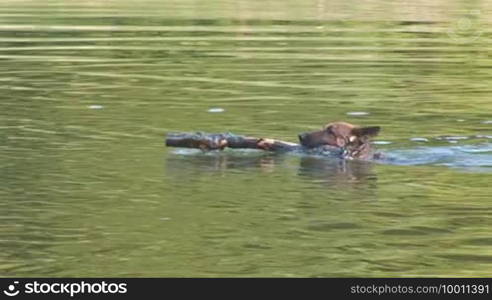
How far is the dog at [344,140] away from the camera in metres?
14.2

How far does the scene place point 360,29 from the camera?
1389 inches

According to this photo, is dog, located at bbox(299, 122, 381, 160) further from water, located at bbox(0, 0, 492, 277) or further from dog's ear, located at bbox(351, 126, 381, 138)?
water, located at bbox(0, 0, 492, 277)

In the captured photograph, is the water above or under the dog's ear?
under

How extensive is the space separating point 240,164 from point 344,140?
108 cm

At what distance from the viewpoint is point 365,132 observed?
14.0 metres

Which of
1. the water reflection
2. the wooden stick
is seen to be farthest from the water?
the wooden stick

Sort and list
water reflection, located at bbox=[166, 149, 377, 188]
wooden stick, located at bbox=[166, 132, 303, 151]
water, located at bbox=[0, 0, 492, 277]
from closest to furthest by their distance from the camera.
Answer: water, located at bbox=[0, 0, 492, 277] < water reflection, located at bbox=[166, 149, 377, 188] < wooden stick, located at bbox=[166, 132, 303, 151]

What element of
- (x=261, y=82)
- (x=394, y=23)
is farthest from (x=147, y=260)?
(x=394, y=23)

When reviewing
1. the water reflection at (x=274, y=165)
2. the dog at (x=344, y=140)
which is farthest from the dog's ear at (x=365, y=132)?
the water reflection at (x=274, y=165)

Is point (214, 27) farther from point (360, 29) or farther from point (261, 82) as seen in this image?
point (261, 82)

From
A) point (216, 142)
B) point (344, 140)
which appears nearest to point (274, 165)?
point (216, 142)

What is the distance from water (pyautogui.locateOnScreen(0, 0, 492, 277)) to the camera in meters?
10.3

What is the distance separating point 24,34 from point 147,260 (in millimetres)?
23541

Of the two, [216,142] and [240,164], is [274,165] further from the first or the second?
[216,142]
